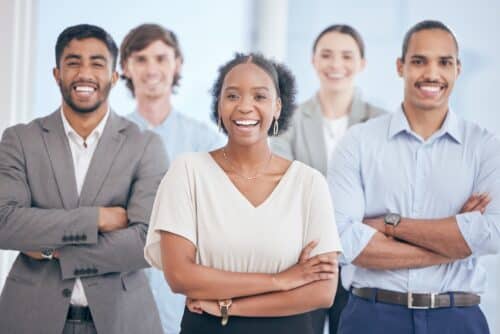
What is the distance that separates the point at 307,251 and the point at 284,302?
17 cm

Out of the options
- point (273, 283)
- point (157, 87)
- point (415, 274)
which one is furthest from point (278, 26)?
point (273, 283)

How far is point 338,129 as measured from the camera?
4051mm

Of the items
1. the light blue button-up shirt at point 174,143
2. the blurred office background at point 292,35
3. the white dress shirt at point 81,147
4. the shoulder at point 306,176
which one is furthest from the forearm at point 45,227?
the blurred office background at point 292,35

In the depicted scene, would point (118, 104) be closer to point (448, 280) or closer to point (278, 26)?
point (278, 26)

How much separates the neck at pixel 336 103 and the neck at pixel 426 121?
1075 mm

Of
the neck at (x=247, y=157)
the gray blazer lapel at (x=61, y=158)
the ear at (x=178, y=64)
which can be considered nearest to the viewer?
the neck at (x=247, y=157)

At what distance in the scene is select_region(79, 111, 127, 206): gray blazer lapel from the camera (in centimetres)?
297

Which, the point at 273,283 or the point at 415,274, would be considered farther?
the point at 415,274

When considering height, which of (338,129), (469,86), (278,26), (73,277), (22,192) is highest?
(278,26)

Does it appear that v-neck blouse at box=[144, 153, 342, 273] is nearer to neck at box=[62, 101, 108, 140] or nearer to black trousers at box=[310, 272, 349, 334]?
neck at box=[62, 101, 108, 140]

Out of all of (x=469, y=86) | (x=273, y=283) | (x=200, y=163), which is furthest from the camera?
(x=469, y=86)

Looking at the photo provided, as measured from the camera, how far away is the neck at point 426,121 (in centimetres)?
304

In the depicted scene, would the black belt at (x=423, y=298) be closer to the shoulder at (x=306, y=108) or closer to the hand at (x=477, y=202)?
the hand at (x=477, y=202)

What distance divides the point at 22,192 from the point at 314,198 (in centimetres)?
113
